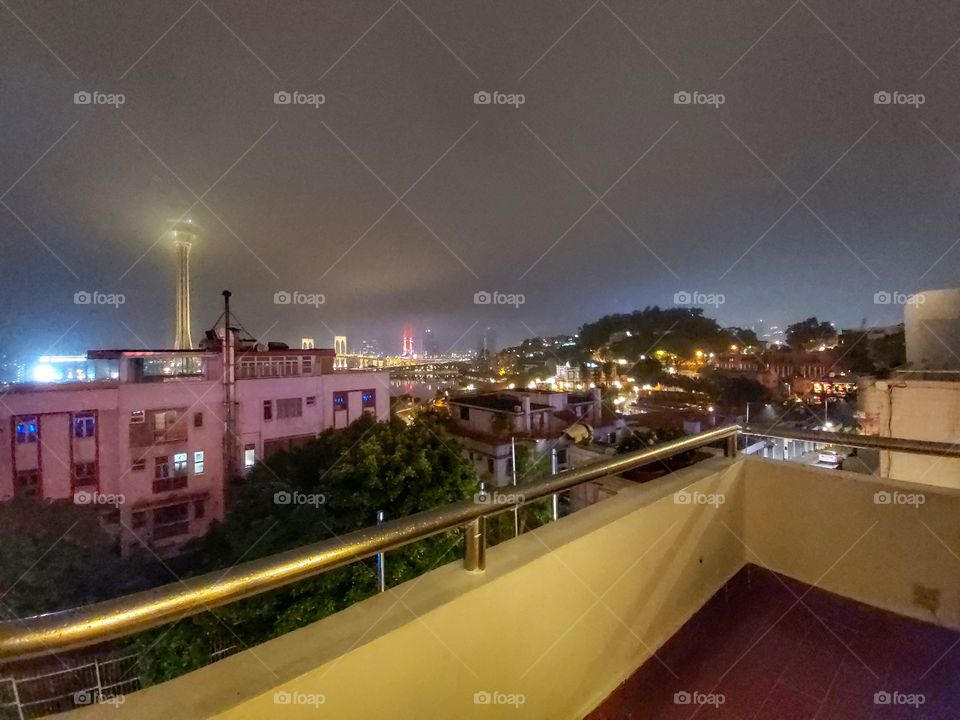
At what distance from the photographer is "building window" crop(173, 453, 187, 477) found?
12168 mm

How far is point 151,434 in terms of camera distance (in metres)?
11.8

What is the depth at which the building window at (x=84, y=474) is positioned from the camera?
36.5 ft

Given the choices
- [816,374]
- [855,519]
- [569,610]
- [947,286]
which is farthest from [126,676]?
[816,374]

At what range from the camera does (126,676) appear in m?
5.60

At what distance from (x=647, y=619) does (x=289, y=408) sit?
14.4 m

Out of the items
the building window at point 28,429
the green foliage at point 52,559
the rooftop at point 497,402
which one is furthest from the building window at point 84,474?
the rooftop at point 497,402

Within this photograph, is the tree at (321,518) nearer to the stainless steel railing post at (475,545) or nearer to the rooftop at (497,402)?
the stainless steel railing post at (475,545)

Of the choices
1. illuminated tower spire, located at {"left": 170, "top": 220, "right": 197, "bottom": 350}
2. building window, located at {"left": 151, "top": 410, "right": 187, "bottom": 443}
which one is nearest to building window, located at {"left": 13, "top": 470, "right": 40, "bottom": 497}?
building window, located at {"left": 151, "top": 410, "right": 187, "bottom": 443}

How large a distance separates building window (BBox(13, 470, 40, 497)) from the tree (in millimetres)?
4573

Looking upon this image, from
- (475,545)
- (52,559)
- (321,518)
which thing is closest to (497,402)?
(321,518)

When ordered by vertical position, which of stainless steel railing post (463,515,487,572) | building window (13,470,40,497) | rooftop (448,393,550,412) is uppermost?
stainless steel railing post (463,515,487,572)

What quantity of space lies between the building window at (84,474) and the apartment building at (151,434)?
20mm

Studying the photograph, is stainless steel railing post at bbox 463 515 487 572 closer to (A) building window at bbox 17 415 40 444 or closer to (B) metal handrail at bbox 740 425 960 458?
(B) metal handrail at bbox 740 425 960 458

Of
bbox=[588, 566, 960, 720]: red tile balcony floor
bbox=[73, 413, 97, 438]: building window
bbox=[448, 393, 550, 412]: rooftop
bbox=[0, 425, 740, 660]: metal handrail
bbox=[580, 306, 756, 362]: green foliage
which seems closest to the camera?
bbox=[0, 425, 740, 660]: metal handrail
